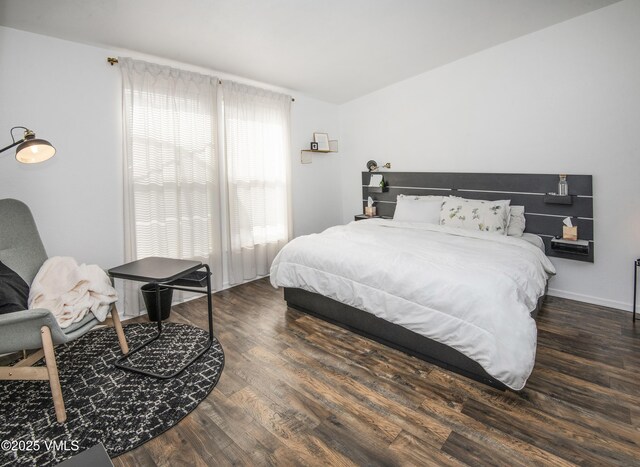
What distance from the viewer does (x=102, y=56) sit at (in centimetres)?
307

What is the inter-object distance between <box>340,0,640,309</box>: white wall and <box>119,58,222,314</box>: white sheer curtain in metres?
2.79

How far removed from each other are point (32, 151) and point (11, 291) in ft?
3.07

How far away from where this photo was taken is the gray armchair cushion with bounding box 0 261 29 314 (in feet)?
6.48

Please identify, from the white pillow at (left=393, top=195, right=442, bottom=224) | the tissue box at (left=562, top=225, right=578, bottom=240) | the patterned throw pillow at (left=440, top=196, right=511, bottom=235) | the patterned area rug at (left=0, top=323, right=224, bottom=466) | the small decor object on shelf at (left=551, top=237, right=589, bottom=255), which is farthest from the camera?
the white pillow at (left=393, top=195, right=442, bottom=224)

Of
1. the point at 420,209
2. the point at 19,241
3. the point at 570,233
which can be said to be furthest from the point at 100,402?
the point at 570,233

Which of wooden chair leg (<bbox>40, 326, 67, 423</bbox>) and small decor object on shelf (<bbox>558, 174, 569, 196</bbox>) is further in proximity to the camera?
small decor object on shelf (<bbox>558, 174, 569, 196</bbox>)

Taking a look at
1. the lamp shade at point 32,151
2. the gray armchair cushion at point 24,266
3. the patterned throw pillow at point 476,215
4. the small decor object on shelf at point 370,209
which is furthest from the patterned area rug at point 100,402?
the small decor object on shelf at point 370,209

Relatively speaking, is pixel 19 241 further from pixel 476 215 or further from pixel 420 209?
pixel 476 215

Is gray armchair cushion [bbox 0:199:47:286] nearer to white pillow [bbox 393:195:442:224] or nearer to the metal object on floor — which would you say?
the metal object on floor

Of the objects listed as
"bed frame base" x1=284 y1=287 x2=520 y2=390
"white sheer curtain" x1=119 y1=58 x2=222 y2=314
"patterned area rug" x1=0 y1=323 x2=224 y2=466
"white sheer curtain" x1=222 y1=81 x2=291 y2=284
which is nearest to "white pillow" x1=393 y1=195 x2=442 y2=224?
"white sheer curtain" x1=222 y1=81 x2=291 y2=284

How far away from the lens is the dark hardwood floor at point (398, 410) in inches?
62.1

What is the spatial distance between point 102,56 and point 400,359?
3731mm

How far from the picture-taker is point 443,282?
2.16 meters

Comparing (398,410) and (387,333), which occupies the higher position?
(387,333)
